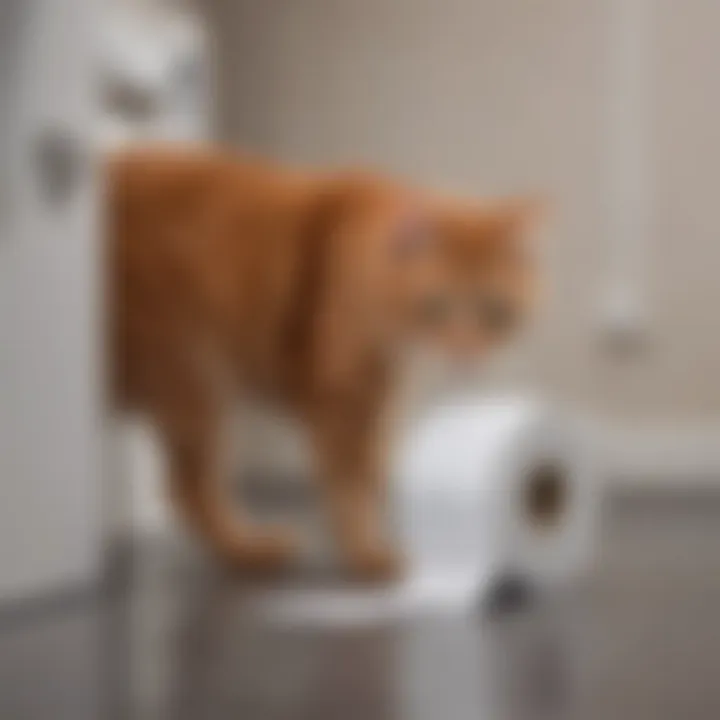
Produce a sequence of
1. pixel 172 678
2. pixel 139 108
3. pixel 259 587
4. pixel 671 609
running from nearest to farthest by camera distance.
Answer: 1. pixel 172 678
2. pixel 671 609
3. pixel 259 587
4. pixel 139 108

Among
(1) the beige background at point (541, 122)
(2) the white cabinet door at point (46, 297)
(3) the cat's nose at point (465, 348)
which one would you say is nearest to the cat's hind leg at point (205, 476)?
(2) the white cabinet door at point (46, 297)

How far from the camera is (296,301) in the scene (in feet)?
4.35

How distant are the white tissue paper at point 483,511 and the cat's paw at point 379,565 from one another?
13mm

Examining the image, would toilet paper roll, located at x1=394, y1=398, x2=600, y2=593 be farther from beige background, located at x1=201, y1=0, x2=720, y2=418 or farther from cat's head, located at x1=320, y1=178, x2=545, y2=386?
beige background, located at x1=201, y1=0, x2=720, y2=418

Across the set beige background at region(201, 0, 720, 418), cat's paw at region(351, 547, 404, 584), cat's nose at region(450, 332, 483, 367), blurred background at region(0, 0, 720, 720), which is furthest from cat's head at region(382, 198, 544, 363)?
beige background at region(201, 0, 720, 418)

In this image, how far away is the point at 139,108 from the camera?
5.47 ft

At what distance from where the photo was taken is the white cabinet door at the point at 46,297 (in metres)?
1.12

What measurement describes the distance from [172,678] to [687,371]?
1360 mm

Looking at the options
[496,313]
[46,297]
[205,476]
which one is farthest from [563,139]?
[46,297]

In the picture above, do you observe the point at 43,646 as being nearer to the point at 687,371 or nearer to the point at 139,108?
the point at 139,108

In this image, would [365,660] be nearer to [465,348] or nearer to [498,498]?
[498,498]

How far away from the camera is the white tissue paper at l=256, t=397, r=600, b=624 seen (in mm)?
1194

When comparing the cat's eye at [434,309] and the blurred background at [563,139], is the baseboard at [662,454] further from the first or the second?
the cat's eye at [434,309]

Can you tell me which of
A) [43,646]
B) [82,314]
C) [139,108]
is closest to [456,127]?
[139,108]
